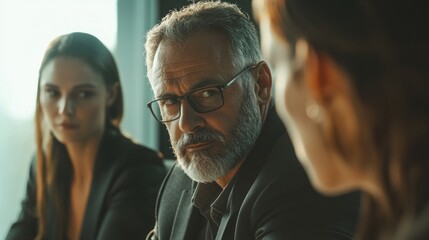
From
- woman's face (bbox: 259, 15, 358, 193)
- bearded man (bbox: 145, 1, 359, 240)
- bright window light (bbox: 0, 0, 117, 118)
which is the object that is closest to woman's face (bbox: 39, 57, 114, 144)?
bright window light (bbox: 0, 0, 117, 118)

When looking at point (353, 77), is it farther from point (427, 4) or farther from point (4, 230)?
point (4, 230)

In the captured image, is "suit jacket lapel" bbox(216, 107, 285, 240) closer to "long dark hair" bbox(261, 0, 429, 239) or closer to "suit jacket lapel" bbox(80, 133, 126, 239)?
"long dark hair" bbox(261, 0, 429, 239)

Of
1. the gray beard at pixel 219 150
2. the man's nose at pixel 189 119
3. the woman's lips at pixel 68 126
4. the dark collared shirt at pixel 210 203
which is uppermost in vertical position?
the man's nose at pixel 189 119

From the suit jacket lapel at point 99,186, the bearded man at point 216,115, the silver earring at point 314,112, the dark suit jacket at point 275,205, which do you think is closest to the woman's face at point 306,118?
the silver earring at point 314,112

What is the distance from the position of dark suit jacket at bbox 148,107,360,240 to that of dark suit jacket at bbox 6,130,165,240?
571mm

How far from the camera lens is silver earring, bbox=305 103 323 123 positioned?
60 centimetres

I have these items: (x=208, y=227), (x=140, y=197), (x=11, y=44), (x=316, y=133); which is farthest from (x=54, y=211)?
(x=316, y=133)

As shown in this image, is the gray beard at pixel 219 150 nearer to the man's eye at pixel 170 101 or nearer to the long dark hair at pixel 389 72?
the man's eye at pixel 170 101

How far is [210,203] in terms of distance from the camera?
5.04 feet

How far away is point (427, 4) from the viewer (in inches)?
21.8

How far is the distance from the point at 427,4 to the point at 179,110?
3.22ft

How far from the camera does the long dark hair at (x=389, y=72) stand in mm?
552

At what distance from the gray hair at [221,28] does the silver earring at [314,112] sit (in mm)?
910

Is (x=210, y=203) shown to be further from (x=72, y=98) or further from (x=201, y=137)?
(x=72, y=98)
